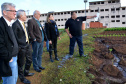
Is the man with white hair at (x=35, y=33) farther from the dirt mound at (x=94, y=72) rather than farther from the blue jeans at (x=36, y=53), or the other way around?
the dirt mound at (x=94, y=72)

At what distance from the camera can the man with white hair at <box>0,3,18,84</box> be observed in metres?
1.67

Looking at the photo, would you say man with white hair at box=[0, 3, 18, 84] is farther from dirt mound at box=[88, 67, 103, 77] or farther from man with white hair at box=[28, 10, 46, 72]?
dirt mound at box=[88, 67, 103, 77]

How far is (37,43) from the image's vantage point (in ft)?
10.7

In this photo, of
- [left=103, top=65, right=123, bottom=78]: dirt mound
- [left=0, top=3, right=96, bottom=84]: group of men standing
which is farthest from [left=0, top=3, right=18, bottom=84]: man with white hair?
[left=103, top=65, right=123, bottom=78]: dirt mound

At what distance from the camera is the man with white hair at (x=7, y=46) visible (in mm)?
1673

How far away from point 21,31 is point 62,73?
1.89m

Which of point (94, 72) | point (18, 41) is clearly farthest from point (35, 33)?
point (94, 72)

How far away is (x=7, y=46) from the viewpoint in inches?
68.9

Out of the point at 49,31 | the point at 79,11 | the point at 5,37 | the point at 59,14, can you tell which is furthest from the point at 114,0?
the point at 5,37

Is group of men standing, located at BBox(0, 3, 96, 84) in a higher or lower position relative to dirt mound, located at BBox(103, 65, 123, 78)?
higher

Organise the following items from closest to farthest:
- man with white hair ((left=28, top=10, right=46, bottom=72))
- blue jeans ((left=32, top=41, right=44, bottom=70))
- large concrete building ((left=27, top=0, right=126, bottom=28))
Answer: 1. man with white hair ((left=28, top=10, right=46, bottom=72))
2. blue jeans ((left=32, top=41, right=44, bottom=70))
3. large concrete building ((left=27, top=0, right=126, bottom=28))

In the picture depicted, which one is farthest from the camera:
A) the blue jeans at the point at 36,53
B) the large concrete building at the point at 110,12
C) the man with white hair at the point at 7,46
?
the large concrete building at the point at 110,12

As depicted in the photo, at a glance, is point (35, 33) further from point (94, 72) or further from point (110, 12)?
point (110, 12)

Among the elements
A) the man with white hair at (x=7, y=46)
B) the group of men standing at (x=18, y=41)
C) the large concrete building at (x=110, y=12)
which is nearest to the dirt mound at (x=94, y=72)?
the group of men standing at (x=18, y=41)
